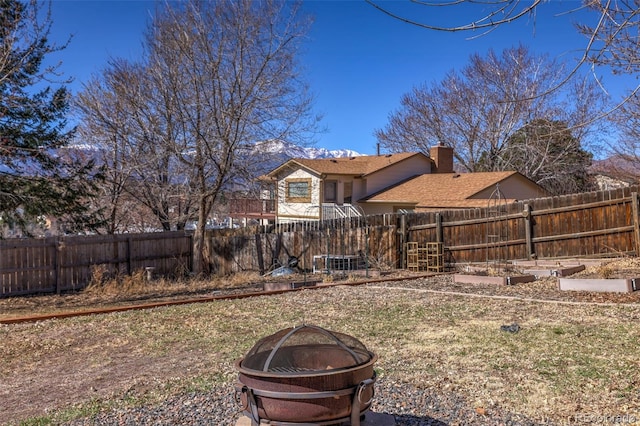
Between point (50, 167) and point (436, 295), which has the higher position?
point (50, 167)

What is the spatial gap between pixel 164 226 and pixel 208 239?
6.08 feet

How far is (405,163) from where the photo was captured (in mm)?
28938

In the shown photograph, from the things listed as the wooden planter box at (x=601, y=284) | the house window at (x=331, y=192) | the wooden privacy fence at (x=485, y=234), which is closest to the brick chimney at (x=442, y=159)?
the house window at (x=331, y=192)

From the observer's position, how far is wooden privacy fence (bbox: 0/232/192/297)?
1510 cm

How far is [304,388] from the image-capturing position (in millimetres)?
3137

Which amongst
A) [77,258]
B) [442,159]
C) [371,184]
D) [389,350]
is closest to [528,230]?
[389,350]

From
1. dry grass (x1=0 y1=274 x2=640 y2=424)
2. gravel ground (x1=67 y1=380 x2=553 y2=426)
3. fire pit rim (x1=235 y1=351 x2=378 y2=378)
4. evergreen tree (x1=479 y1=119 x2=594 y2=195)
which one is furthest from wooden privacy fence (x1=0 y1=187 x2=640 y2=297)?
evergreen tree (x1=479 y1=119 x2=594 y2=195)

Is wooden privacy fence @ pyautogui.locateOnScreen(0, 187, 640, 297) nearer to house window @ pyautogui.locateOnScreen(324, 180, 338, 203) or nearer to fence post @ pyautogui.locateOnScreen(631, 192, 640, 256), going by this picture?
fence post @ pyautogui.locateOnScreen(631, 192, 640, 256)

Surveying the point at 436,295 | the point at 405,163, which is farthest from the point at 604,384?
the point at 405,163

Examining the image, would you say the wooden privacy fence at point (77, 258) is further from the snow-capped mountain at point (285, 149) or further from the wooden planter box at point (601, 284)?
the wooden planter box at point (601, 284)

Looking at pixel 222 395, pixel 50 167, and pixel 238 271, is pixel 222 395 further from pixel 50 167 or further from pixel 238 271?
pixel 238 271

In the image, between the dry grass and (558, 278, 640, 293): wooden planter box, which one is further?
(558, 278, 640, 293): wooden planter box

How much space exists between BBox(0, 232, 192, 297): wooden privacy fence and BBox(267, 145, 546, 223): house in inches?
264

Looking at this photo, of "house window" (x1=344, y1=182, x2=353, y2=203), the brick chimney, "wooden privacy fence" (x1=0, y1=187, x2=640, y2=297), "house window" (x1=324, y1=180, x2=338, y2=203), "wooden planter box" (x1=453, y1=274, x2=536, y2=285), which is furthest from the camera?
the brick chimney
